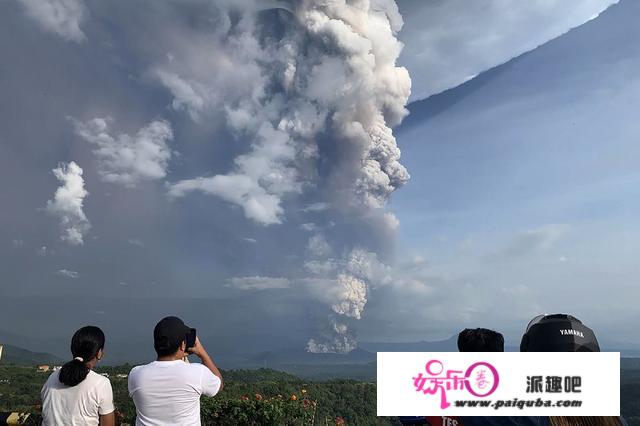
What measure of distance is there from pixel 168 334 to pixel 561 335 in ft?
7.19

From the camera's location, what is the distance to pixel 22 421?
4.49 m

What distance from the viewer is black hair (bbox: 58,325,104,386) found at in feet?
10.3

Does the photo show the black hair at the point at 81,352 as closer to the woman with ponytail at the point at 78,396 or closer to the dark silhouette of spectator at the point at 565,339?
the woman with ponytail at the point at 78,396

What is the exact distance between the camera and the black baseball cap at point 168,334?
2971 mm

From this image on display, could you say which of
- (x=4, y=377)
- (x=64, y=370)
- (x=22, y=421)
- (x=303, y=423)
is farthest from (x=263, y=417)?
(x=4, y=377)

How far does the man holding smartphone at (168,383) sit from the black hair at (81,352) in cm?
41

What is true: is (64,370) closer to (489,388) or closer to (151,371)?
(151,371)

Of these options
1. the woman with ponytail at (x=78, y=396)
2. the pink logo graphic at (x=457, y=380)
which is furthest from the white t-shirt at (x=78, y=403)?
the pink logo graphic at (x=457, y=380)

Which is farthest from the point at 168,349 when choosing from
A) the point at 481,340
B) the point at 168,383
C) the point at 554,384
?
the point at 554,384

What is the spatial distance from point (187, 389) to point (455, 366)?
1706 millimetres

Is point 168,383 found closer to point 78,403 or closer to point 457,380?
point 78,403

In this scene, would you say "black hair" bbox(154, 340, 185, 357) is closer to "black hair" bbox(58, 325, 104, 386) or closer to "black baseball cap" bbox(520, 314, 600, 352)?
"black hair" bbox(58, 325, 104, 386)

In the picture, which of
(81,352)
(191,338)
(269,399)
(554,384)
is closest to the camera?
(554,384)

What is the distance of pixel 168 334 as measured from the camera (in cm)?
297
